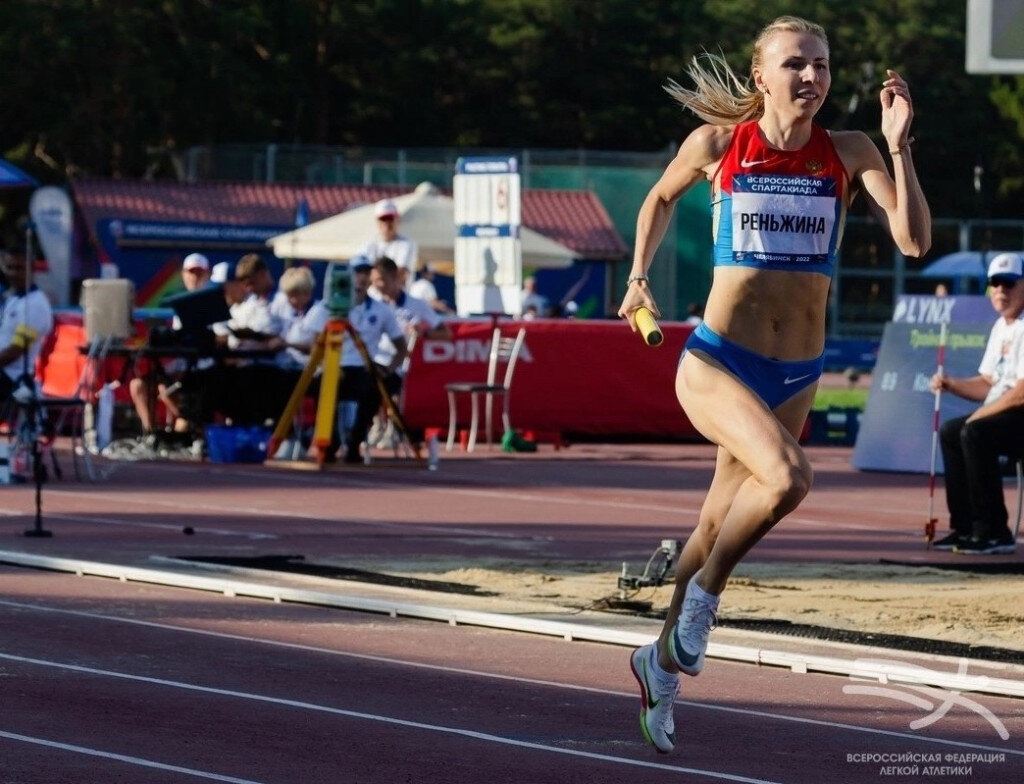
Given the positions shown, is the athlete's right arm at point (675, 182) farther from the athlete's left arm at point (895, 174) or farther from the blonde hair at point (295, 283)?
the blonde hair at point (295, 283)

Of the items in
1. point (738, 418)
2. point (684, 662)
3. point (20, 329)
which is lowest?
point (684, 662)

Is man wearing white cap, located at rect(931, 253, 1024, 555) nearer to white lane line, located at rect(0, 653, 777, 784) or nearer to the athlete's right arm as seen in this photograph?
the athlete's right arm

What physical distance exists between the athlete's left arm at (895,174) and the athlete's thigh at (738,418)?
572mm

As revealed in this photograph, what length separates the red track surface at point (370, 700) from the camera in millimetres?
6113

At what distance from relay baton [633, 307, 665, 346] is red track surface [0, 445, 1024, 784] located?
1.17m

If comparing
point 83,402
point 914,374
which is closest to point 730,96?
point 83,402

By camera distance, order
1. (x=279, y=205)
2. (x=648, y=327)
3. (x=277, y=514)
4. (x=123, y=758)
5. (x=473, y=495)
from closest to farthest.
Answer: (x=123, y=758), (x=648, y=327), (x=277, y=514), (x=473, y=495), (x=279, y=205)

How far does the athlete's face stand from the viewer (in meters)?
6.65

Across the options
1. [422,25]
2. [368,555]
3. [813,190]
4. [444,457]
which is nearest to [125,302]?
[444,457]

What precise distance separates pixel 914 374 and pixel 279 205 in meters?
29.7

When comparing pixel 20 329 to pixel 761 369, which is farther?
pixel 20 329

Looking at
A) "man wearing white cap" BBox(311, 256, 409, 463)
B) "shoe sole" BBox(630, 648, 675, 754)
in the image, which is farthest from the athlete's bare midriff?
"man wearing white cap" BBox(311, 256, 409, 463)

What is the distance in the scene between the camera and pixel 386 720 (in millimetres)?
6797

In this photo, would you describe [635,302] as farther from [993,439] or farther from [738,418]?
[993,439]
